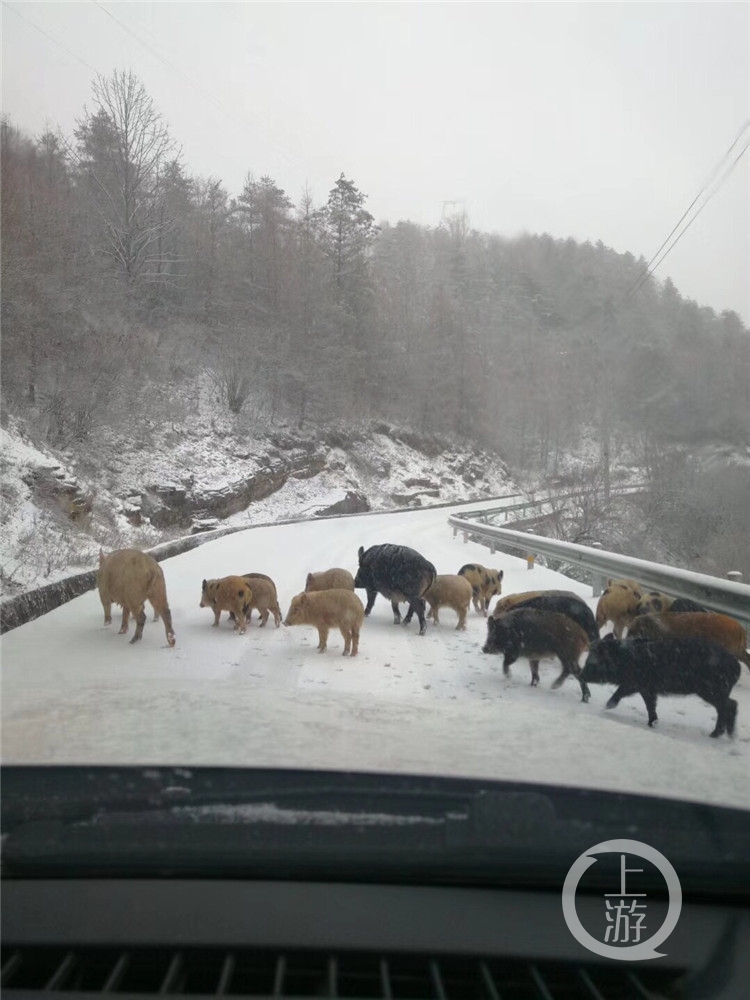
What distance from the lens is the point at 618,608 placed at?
675 cm

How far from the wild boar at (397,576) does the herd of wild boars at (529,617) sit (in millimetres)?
11

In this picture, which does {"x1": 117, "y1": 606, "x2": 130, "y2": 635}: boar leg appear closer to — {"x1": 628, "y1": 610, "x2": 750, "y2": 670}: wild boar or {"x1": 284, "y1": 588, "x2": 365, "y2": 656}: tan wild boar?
{"x1": 284, "y1": 588, "x2": 365, "y2": 656}: tan wild boar

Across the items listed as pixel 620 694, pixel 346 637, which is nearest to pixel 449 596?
pixel 346 637

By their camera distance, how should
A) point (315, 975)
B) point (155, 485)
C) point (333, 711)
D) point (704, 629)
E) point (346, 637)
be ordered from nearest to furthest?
point (315, 975), point (333, 711), point (704, 629), point (346, 637), point (155, 485)

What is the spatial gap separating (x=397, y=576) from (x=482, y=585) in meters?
1.51

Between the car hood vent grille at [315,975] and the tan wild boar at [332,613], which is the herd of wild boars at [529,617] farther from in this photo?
the car hood vent grille at [315,975]

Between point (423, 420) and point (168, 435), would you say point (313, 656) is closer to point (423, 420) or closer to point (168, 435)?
point (168, 435)

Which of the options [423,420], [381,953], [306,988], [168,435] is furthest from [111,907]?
[423,420]

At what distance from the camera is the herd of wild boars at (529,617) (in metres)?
4.57

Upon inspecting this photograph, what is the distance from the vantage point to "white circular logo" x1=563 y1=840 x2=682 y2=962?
2.14 meters

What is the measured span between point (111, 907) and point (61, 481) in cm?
1137

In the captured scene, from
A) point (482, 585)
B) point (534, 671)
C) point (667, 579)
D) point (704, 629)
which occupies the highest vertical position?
point (667, 579)

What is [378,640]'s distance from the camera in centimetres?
731

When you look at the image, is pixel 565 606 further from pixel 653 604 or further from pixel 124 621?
pixel 124 621
